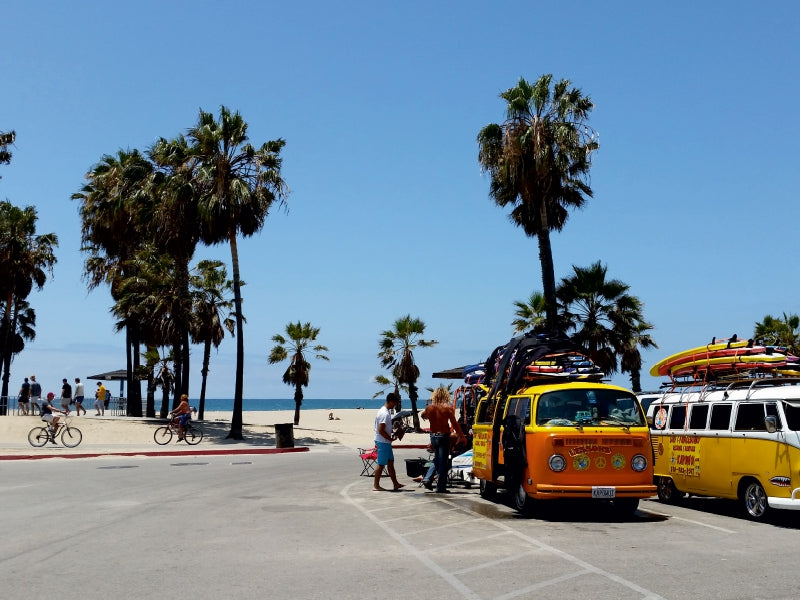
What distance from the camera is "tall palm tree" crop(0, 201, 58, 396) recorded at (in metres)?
49.3

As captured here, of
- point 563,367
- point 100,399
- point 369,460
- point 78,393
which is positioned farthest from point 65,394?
point 563,367

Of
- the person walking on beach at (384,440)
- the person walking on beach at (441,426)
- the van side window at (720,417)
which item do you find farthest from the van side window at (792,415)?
the person walking on beach at (384,440)

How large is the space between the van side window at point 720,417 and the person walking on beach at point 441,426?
4483 millimetres

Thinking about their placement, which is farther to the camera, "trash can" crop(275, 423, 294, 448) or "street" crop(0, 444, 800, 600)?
"trash can" crop(275, 423, 294, 448)

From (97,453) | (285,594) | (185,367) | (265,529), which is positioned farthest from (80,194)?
(285,594)

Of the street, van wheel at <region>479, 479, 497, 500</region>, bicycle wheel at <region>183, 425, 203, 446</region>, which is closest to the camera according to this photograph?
the street

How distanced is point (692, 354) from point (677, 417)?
1.20 metres

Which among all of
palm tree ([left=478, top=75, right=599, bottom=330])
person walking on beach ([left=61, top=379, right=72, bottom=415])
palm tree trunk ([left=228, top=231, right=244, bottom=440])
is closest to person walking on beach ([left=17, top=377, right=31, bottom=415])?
person walking on beach ([left=61, top=379, right=72, bottom=415])

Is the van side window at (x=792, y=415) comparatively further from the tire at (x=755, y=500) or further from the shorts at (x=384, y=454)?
the shorts at (x=384, y=454)

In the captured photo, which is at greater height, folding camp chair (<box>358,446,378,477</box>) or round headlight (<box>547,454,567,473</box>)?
round headlight (<box>547,454,567,473</box>)

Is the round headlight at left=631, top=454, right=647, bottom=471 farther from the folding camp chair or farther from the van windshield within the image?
the folding camp chair

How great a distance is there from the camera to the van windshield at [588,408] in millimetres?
12219

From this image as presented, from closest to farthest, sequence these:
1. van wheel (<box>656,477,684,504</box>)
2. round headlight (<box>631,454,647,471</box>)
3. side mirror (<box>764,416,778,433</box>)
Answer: side mirror (<box>764,416,778,433</box>), round headlight (<box>631,454,647,471</box>), van wheel (<box>656,477,684,504</box>)

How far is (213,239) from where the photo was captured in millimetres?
35875
